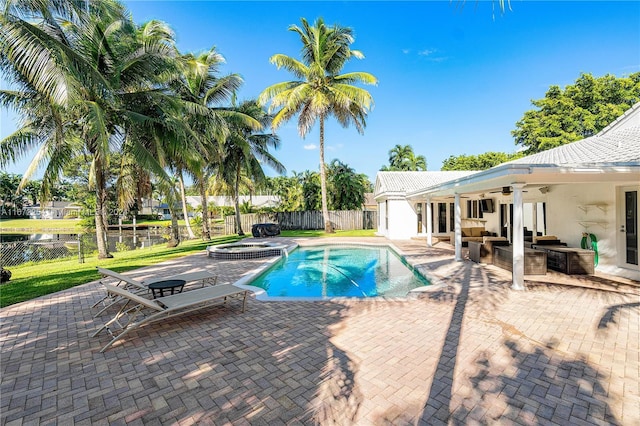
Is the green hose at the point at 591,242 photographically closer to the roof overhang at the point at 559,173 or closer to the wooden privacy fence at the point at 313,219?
the roof overhang at the point at 559,173

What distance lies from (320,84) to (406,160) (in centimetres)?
2246

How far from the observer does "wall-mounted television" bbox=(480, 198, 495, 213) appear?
48.9 feet

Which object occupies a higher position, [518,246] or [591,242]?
[518,246]

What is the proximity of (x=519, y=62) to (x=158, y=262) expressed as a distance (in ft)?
72.8

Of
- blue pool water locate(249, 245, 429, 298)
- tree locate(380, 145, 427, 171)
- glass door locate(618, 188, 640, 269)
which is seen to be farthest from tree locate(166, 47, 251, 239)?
tree locate(380, 145, 427, 171)

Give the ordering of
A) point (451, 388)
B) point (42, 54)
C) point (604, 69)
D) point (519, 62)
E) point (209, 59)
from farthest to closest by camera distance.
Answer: point (604, 69), point (209, 59), point (519, 62), point (42, 54), point (451, 388)

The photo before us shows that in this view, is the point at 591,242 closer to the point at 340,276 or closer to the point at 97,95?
the point at 340,276

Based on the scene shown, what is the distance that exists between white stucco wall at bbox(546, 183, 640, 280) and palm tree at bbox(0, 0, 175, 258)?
14496 millimetres

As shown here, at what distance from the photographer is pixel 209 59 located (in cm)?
1839

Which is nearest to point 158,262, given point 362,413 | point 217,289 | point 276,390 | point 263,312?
point 217,289

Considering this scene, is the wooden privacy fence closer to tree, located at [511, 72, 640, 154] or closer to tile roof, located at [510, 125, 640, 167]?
tile roof, located at [510, 125, 640, 167]

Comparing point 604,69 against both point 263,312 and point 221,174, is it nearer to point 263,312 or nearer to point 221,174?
point 221,174

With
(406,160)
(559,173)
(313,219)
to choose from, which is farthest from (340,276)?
(406,160)

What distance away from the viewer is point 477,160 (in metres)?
42.9
